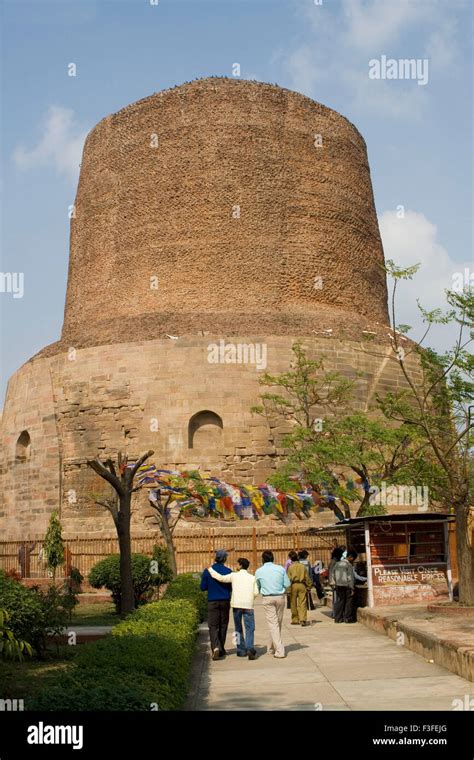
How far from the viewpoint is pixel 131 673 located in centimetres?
628

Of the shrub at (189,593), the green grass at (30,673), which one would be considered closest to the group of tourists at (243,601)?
the green grass at (30,673)

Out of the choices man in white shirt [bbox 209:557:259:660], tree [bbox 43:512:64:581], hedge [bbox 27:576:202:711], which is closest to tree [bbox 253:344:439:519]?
tree [bbox 43:512:64:581]

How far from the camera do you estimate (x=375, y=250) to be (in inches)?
1182

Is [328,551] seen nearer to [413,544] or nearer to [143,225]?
[413,544]

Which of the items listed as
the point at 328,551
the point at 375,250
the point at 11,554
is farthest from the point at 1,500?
the point at 375,250

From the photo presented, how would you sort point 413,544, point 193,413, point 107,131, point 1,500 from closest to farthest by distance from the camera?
point 413,544
point 193,413
point 1,500
point 107,131

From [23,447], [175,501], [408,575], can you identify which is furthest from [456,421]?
[23,447]

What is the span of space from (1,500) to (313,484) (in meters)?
11.8

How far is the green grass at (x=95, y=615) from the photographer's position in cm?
1472

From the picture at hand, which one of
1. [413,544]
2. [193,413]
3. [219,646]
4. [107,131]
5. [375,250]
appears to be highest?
[107,131]

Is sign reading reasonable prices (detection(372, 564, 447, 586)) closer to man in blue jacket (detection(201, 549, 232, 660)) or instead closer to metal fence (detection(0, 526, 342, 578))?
man in blue jacket (detection(201, 549, 232, 660))

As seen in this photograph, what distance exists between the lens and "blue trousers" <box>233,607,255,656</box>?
10312mm

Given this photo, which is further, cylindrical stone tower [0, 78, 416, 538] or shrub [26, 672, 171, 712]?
cylindrical stone tower [0, 78, 416, 538]

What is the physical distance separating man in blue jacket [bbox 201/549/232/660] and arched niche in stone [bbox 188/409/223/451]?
13.2 meters
